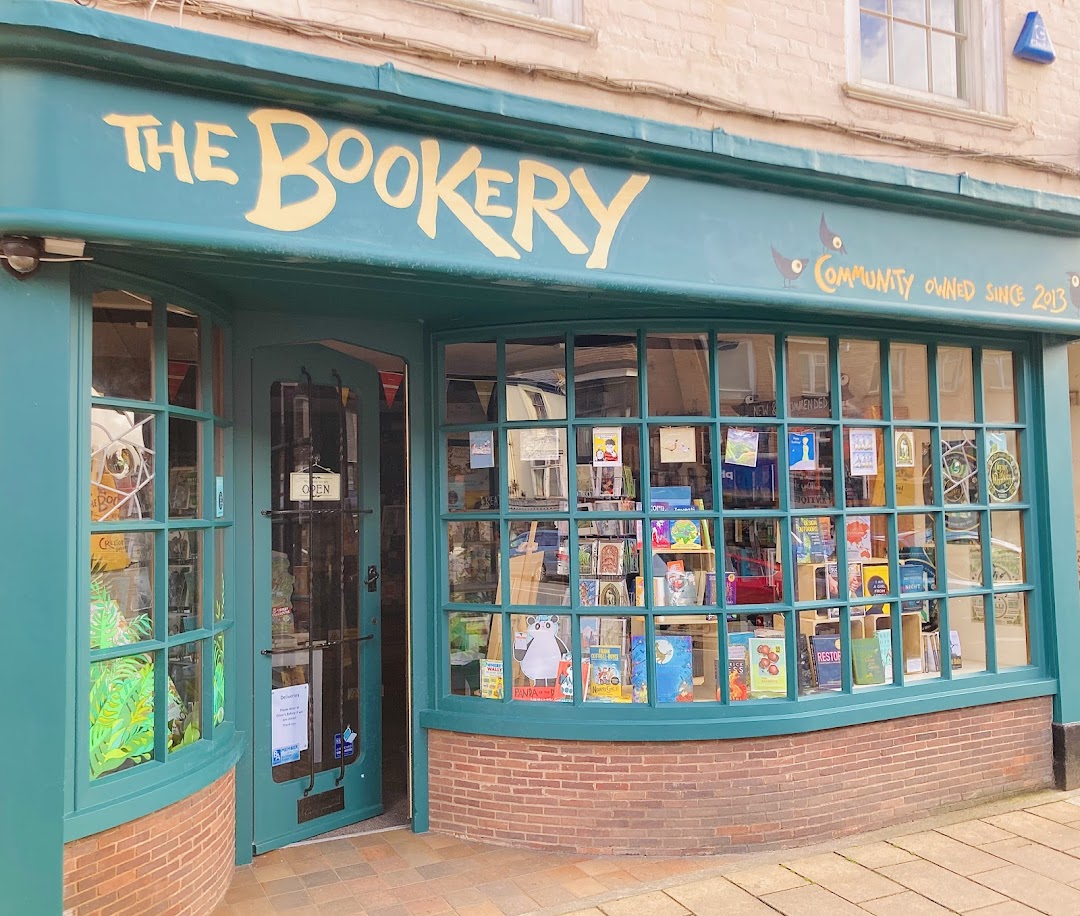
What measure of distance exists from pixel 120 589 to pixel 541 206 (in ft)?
8.81

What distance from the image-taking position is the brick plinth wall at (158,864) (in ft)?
11.4

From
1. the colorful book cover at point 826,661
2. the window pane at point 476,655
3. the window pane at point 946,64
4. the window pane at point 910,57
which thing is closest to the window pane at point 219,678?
the window pane at point 476,655

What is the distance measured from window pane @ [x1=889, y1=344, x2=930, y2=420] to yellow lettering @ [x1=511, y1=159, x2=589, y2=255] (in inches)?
99.5

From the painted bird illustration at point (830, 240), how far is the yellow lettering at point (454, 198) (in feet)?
6.45

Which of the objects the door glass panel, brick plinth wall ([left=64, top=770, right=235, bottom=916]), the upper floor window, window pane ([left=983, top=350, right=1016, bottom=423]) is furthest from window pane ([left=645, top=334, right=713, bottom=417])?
brick plinth wall ([left=64, top=770, right=235, bottom=916])

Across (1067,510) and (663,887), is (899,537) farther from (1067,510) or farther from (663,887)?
(663,887)

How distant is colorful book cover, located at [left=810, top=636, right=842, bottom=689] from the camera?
518 centimetres

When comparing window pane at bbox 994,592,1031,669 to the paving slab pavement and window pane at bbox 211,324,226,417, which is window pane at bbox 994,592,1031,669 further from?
window pane at bbox 211,324,226,417

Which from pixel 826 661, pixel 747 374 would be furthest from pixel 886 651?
pixel 747 374

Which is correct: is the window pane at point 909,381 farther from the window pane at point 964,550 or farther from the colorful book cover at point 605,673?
the colorful book cover at point 605,673

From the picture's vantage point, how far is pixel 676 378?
5.05 meters

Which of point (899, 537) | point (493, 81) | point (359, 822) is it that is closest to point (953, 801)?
point (899, 537)

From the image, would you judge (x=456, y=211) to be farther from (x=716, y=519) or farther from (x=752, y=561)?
(x=752, y=561)

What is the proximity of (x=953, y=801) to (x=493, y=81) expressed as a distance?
5204mm
